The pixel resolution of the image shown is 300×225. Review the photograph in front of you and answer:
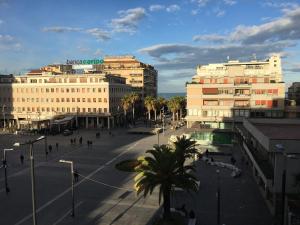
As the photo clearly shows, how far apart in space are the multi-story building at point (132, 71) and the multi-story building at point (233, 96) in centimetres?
6425

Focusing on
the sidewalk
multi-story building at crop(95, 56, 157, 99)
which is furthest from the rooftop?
multi-story building at crop(95, 56, 157, 99)

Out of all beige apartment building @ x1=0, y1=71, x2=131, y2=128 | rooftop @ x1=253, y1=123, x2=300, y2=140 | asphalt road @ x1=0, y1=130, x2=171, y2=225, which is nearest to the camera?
asphalt road @ x1=0, y1=130, x2=171, y2=225

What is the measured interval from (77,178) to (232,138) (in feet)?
127

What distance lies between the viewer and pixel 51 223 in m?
29.5

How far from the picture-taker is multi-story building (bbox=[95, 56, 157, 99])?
155m

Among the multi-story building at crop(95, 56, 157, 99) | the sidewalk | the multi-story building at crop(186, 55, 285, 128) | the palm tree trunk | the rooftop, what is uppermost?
the multi-story building at crop(95, 56, 157, 99)

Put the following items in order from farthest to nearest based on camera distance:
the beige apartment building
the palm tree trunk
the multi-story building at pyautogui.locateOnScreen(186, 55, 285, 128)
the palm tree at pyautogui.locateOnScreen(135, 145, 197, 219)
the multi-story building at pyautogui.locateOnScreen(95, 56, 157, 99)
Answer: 1. the multi-story building at pyautogui.locateOnScreen(95, 56, 157, 99)
2. the beige apartment building
3. the multi-story building at pyautogui.locateOnScreen(186, 55, 285, 128)
4. the palm tree trunk
5. the palm tree at pyautogui.locateOnScreen(135, 145, 197, 219)

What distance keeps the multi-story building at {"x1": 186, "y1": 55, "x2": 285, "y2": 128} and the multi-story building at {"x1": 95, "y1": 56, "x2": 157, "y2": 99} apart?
6425cm

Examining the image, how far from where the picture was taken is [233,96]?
82062 mm

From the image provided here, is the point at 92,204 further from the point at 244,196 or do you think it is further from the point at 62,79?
the point at 62,79

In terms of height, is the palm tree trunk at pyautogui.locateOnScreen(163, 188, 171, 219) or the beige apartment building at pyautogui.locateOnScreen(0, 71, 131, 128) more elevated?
the beige apartment building at pyautogui.locateOnScreen(0, 71, 131, 128)

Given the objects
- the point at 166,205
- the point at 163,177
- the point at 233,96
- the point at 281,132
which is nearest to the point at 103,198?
the point at 166,205

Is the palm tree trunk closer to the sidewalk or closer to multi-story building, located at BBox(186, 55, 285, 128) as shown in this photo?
the sidewalk

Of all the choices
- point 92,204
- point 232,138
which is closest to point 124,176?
point 92,204
